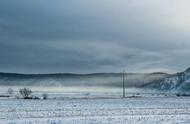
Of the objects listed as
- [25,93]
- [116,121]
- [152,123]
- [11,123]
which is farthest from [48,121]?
[25,93]

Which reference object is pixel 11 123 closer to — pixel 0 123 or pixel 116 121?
pixel 0 123

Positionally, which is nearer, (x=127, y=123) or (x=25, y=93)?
(x=127, y=123)

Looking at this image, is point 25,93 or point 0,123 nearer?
point 0,123

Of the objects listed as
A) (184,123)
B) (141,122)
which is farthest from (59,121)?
(184,123)

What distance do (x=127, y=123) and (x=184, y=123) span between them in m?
4.08

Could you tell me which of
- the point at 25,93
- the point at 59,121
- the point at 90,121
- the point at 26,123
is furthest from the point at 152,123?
the point at 25,93

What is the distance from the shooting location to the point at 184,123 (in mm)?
31875

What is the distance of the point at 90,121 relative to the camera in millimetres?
32625

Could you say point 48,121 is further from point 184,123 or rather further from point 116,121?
point 184,123

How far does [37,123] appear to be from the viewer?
31141mm

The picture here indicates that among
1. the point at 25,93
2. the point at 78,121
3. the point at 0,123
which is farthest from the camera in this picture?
the point at 25,93

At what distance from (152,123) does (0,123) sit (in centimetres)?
1069

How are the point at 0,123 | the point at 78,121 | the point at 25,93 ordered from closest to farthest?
1. the point at 0,123
2. the point at 78,121
3. the point at 25,93

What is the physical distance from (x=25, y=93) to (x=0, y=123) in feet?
260
